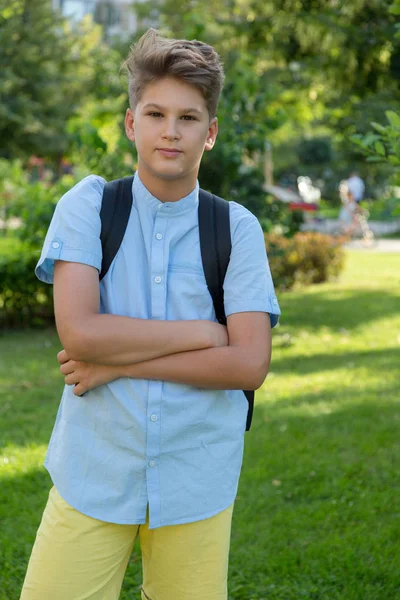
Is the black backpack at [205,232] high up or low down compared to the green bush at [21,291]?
up

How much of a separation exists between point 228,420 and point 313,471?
2835 mm

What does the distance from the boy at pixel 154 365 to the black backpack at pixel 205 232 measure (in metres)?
0.02

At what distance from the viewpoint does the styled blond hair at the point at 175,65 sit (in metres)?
2.04

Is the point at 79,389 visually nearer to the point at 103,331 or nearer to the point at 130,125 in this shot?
the point at 103,331

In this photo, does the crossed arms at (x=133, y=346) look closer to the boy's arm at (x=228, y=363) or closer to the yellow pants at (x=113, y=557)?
the boy's arm at (x=228, y=363)

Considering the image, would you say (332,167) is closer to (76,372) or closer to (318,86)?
(318,86)

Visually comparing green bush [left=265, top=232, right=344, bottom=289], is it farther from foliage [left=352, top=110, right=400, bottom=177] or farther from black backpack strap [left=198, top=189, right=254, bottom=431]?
black backpack strap [left=198, top=189, right=254, bottom=431]

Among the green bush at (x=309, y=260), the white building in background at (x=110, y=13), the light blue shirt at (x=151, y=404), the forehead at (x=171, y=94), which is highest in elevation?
the forehead at (x=171, y=94)

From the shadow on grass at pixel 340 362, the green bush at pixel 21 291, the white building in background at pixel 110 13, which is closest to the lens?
the shadow on grass at pixel 340 362

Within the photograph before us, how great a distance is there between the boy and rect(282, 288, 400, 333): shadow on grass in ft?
24.8

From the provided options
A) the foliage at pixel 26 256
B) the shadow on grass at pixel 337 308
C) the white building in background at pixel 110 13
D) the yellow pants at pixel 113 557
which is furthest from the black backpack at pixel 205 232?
the white building in background at pixel 110 13

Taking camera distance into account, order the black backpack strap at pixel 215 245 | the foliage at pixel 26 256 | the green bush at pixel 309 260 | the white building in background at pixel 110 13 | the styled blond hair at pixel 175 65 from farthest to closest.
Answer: the white building in background at pixel 110 13 < the green bush at pixel 309 260 < the foliage at pixel 26 256 < the black backpack strap at pixel 215 245 < the styled blond hair at pixel 175 65

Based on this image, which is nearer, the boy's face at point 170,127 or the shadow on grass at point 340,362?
the boy's face at point 170,127

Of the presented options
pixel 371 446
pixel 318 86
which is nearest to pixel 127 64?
pixel 371 446
